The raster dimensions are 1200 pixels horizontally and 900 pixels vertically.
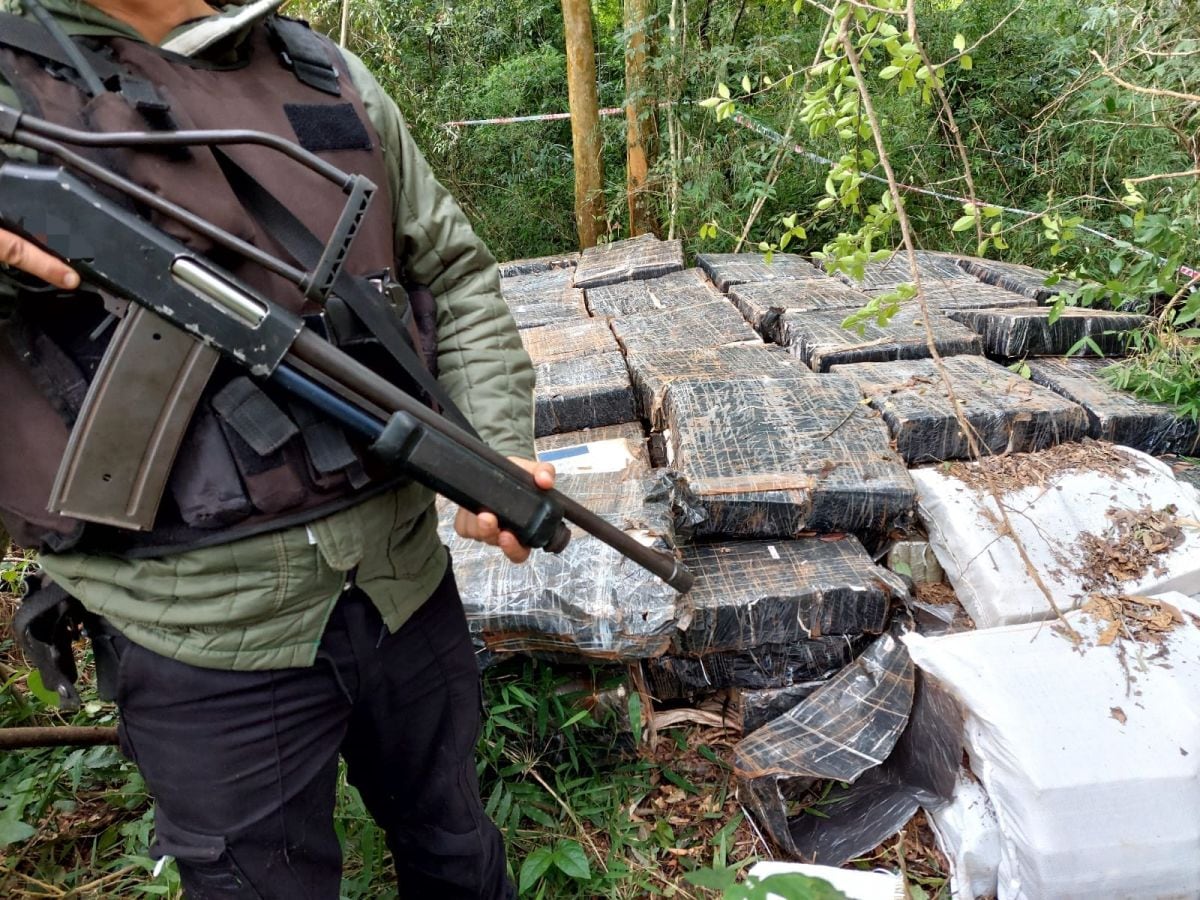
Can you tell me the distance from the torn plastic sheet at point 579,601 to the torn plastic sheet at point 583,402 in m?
0.70

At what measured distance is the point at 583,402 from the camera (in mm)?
2766

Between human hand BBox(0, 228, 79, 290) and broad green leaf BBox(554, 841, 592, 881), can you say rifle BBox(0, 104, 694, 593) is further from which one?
broad green leaf BBox(554, 841, 592, 881)

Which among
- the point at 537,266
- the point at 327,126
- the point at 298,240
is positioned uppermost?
the point at 327,126

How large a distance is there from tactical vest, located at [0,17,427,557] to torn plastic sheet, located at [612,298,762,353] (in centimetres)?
208

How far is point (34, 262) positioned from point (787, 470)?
181 cm

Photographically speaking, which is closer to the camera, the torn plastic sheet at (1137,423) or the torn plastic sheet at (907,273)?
the torn plastic sheet at (1137,423)

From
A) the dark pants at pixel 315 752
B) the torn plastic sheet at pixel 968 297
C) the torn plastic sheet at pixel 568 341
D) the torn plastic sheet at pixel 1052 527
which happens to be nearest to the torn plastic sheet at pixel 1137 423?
the torn plastic sheet at pixel 1052 527

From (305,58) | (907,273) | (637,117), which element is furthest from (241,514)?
(637,117)

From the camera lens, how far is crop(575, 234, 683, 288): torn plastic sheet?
439cm

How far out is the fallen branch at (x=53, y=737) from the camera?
1937mm

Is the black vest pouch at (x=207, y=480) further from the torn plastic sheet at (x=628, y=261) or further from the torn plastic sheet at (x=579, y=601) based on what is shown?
the torn plastic sheet at (x=628, y=261)

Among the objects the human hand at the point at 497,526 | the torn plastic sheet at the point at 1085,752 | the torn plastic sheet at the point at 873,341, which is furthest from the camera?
the torn plastic sheet at the point at 873,341

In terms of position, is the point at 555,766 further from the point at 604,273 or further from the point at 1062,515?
the point at 604,273

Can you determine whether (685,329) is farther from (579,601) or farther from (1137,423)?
(579,601)
